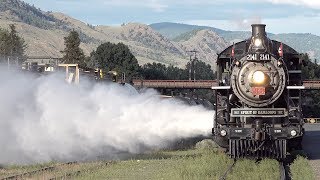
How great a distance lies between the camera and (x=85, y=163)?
27.2 m

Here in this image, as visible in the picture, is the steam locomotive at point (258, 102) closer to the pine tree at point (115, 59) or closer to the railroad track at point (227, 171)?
the railroad track at point (227, 171)

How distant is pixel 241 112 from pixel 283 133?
1798 millimetres

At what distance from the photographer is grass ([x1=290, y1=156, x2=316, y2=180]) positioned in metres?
22.1

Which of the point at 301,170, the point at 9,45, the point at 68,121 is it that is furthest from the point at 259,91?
the point at 9,45

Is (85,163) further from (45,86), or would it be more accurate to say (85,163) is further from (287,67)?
(287,67)

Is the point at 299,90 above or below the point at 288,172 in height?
above

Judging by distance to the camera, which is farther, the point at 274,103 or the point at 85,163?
the point at 85,163

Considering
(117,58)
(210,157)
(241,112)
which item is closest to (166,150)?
(210,157)

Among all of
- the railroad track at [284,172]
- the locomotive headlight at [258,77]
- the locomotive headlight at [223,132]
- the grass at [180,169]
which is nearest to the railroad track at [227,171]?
the grass at [180,169]

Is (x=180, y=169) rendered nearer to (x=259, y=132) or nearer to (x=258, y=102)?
(x=259, y=132)

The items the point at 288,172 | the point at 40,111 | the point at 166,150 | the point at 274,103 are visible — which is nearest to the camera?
the point at 288,172

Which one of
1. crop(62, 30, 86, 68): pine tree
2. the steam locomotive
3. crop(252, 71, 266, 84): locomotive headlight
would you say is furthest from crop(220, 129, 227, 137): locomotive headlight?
crop(62, 30, 86, 68): pine tree

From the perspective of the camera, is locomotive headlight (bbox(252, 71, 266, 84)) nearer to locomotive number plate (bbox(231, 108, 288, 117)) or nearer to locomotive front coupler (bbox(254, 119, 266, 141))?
locomotive number plate (bbox(231, 108, 288, 117))

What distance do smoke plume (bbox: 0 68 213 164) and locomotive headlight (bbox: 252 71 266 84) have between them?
801 cm
